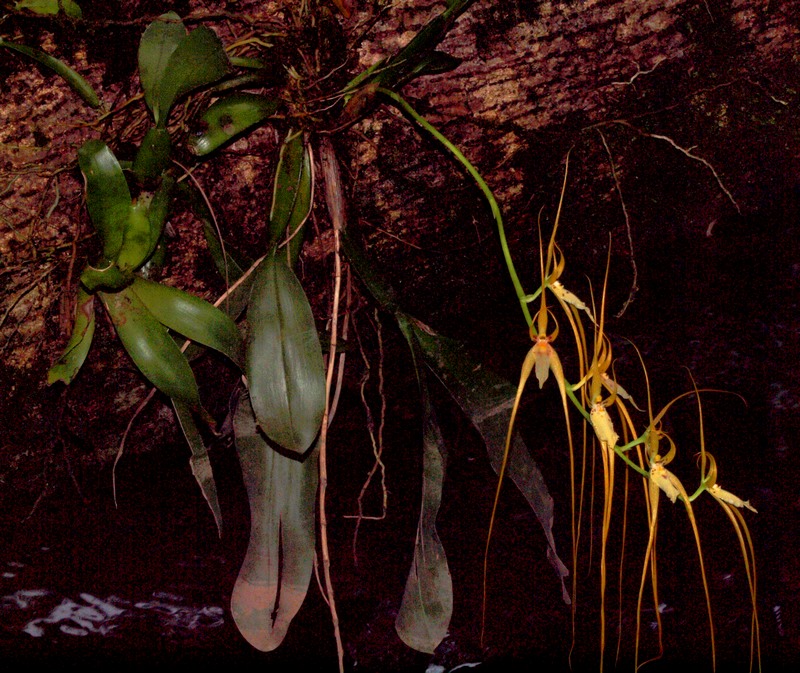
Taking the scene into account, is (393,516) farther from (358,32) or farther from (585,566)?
(358,32)

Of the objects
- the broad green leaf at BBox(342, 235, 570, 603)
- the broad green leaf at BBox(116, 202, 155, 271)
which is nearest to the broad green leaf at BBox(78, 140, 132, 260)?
the broad green leaf at BBox(116, 202, 155, 271)

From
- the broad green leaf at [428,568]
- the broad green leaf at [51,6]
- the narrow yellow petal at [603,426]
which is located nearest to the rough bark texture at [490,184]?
the broad green leaf at [51,6]

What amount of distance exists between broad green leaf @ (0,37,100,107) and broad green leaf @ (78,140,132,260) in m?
0.10

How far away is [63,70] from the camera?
74 cm

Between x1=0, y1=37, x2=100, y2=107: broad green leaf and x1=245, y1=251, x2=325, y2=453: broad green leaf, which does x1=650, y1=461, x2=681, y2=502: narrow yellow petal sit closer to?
x1=245, y1=251, x2=325, y2=453: broad green leaf

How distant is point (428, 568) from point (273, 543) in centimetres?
21

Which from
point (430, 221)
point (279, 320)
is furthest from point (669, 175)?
point (279, 320)

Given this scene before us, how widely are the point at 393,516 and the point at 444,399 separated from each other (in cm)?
19

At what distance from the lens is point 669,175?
917 millimetres

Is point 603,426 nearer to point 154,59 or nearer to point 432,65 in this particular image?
point 432,65

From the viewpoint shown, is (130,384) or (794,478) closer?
(130,384)

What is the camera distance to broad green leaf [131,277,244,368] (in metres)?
0.75

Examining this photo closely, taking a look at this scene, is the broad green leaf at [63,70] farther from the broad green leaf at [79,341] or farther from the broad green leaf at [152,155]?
the broad green leaf at [79,341]

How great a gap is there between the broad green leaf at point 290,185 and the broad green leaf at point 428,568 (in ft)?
0.62
